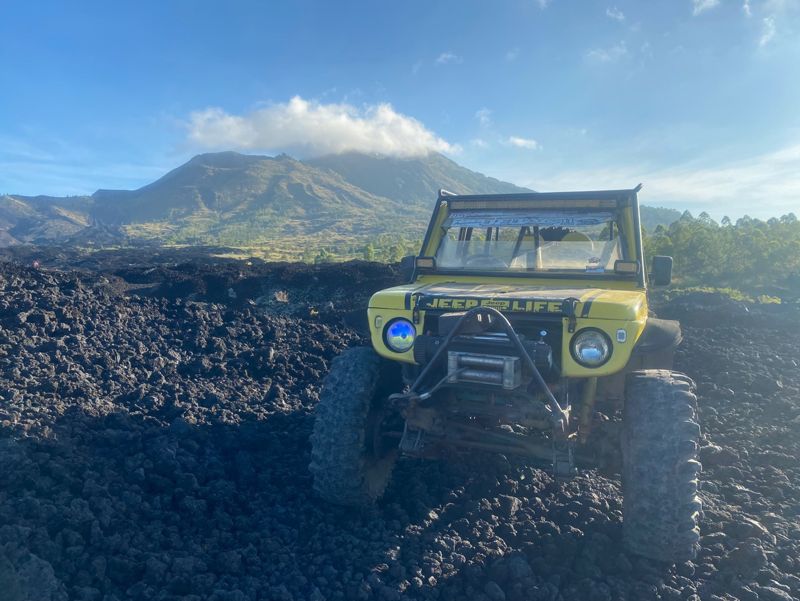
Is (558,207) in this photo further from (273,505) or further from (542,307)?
(273,505)

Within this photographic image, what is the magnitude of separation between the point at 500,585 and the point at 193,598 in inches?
72.5

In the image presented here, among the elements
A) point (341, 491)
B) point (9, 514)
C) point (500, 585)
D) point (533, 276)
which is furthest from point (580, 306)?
point (9, 514)

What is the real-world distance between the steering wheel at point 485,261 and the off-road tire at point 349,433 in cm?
143

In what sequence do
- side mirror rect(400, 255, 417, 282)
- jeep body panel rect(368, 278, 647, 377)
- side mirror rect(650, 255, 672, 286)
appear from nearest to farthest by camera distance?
jeep body panel rect(368, 278, 647, 377) < side mirror rect(650, 255, 672, 286) < side mirror rect(400, 255, 417, 282)

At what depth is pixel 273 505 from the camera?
4.36 m

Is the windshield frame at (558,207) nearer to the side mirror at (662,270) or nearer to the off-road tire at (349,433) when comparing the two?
the side mirror at (662,270)

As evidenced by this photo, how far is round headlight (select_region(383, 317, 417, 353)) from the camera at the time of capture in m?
4.11

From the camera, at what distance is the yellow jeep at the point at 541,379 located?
11.6 feet

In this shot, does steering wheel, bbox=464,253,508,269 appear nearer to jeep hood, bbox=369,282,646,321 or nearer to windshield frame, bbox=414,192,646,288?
windshield frame, bbox=414,192,646,288

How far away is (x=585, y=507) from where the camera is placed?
4.52m

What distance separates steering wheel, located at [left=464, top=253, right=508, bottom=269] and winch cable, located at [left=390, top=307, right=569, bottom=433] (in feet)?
5.09

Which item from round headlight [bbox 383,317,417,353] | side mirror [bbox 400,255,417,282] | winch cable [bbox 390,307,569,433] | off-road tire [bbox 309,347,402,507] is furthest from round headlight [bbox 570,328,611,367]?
side mirror [bbox 400,255,417,282]

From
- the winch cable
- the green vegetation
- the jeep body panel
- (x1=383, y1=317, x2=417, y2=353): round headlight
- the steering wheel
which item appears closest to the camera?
the winch cable

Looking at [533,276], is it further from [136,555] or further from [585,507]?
[136,555]
